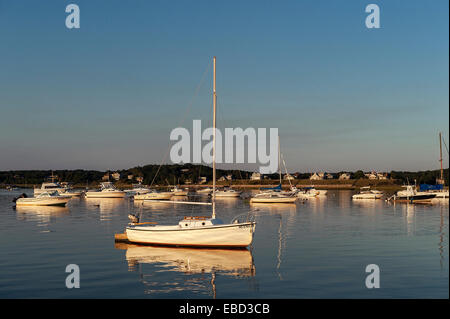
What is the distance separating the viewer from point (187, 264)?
95.9 ft

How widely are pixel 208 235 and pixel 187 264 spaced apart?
524 centimetres

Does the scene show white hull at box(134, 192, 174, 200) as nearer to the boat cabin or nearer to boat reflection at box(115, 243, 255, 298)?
boat reflection at box(115, 243, 255, 298)

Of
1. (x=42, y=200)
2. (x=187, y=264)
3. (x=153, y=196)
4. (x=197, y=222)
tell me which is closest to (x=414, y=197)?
(x=153, y=196)

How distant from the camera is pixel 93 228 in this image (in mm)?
50750

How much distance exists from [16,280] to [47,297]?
174 inches

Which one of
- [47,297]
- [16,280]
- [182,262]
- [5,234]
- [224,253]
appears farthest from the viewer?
[5,234]

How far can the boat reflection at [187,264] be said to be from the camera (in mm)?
23812

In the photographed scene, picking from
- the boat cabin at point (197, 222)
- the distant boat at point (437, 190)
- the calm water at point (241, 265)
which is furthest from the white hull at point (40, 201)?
the distant boat at point (437, 190)

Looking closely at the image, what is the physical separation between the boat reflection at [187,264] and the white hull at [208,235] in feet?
Answer: 1.83

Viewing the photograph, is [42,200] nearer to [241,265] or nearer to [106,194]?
[106,194]

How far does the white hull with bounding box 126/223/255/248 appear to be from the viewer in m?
34.0

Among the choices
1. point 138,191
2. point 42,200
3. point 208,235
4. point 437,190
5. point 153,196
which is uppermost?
point 208,235
